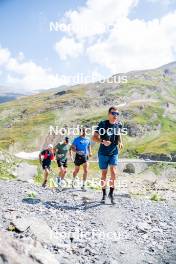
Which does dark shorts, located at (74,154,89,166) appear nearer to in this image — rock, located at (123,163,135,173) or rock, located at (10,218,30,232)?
rock, located at (10,218,30,232)

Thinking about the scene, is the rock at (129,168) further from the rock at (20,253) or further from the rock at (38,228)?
the rock at (20,253)

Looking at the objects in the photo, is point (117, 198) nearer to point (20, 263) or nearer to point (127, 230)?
point (127, 230)

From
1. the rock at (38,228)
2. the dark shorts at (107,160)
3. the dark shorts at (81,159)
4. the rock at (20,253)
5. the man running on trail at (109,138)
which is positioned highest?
the man running on trail at (109,138)

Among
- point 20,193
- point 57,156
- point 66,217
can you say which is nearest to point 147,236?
point 66,217

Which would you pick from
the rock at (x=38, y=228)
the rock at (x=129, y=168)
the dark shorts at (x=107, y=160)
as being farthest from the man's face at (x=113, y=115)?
the rock at (x=129, y=168)

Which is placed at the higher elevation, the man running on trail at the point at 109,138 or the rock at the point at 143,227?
the man running on trail at the point at 109,138

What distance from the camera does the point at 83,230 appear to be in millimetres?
12086

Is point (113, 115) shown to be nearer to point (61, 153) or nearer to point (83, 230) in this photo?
point (83, 230)

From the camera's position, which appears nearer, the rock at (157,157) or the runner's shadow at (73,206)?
the runner's shadow at (73,206)

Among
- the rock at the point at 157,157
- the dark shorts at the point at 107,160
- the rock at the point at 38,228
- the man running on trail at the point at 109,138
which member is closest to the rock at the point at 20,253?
the rock at the point at 38,228

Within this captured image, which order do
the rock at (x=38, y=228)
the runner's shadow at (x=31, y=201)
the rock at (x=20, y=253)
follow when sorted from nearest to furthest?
the rock at (x=20, y=253) → the rock at (x=38, y=228) → the runner's shadow at (x=31, y=201)

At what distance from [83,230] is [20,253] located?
13.5ft

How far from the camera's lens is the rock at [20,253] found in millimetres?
7772

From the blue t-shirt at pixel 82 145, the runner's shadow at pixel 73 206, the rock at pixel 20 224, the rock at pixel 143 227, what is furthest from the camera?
the blue t-shirt at pixel 82 145
